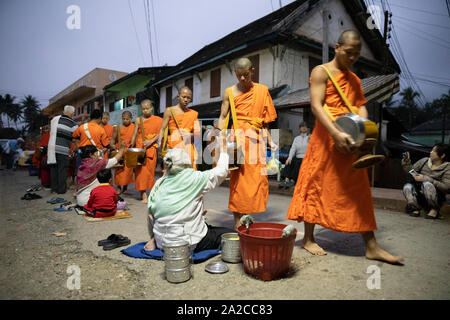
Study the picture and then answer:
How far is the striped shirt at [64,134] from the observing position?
Result: 6.66m

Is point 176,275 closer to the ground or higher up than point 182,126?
closer to the ground

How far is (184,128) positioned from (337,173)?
2621mm

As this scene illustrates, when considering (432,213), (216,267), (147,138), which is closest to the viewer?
(216,267)

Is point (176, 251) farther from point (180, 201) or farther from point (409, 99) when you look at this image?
point (409, 99)

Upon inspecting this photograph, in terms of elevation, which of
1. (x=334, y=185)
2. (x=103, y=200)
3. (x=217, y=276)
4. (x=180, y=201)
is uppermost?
(x=334, y=185)

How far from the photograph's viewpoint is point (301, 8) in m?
11.9

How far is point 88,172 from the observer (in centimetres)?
520

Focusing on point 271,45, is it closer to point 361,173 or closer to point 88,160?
point 88,160

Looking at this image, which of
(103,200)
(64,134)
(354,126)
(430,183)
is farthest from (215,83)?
(354,126)

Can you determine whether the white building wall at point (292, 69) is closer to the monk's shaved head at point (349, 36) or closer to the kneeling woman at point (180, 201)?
the monk's shaved head at point (349, 36)

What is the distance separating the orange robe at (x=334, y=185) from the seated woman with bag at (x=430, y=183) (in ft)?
9.42

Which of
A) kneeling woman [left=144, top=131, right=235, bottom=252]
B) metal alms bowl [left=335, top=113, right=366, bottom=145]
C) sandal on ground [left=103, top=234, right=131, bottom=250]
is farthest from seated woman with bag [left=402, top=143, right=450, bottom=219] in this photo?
sandal on ground [left=103, top=234, right=131, bottom=250]

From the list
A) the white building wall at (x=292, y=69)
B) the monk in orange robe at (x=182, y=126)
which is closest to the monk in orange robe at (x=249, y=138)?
the monk in orange robe at (x=182, y=126)

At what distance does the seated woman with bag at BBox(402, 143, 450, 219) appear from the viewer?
4.62m
